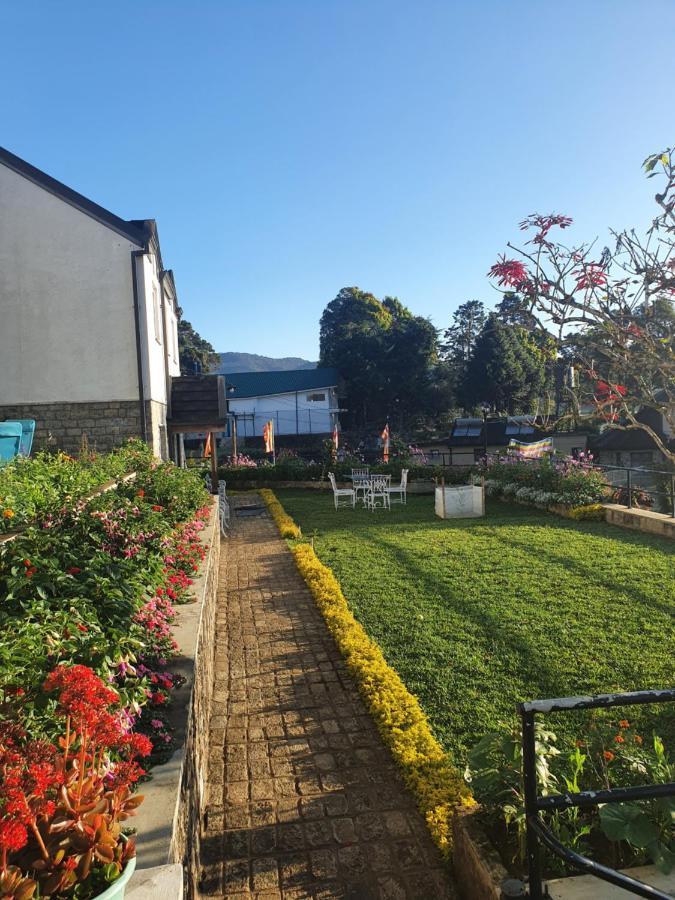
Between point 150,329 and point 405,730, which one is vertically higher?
point 150,329

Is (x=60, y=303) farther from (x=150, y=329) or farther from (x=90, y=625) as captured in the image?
(x=90, y=625)

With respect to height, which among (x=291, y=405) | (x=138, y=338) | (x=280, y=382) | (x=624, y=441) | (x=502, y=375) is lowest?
(x=624, y=441)

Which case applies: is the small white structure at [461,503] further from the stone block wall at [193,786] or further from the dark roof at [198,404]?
the stone block wall at [193,786]

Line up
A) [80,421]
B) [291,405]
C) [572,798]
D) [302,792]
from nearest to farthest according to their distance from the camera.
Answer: [572,798] → [302,792] → [80,421] → [291,405]

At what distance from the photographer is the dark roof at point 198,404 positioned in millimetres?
14422

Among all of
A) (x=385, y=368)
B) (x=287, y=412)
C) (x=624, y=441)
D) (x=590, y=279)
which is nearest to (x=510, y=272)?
(x=590, y=279)

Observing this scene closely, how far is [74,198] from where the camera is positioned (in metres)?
11.5

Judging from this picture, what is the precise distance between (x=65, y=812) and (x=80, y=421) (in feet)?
36.9

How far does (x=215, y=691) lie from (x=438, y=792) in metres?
2.27

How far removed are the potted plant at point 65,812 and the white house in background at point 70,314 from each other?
10.4 m

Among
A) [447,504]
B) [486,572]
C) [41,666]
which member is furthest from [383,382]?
[41,666]

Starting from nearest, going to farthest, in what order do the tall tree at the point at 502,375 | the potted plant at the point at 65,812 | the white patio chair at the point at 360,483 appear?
the potted plant at the point at 65,812 → the white patio chair at the point at 360,483 → the tall tree at the point at 502,375

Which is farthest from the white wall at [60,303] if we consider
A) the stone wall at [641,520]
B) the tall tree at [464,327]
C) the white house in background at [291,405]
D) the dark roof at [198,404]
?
the tall tree at [464,327]

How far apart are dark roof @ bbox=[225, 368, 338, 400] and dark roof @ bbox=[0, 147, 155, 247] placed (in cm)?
3048
